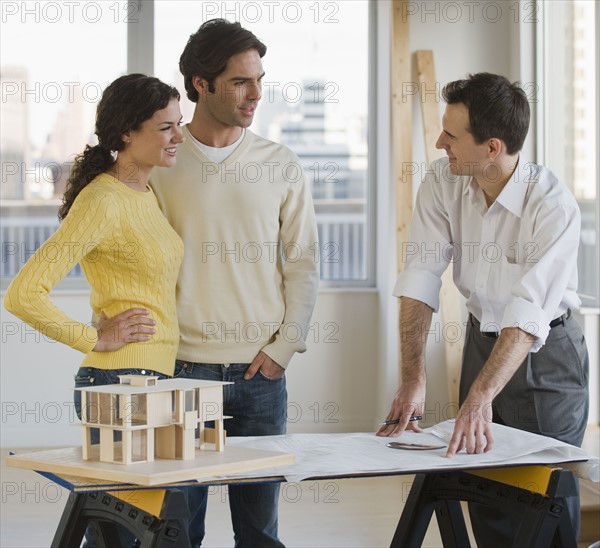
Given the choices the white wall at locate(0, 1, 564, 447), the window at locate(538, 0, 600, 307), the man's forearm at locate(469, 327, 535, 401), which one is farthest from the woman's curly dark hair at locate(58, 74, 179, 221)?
the white wall at locate(0, 1, 564, 447)

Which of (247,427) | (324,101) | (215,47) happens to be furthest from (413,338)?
(324,101)

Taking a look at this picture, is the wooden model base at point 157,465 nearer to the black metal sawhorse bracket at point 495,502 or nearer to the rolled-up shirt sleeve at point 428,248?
the black metal sawhorse bracket at point 495,502

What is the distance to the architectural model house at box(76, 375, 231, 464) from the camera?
5.65 feet

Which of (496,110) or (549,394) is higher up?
(496,110)

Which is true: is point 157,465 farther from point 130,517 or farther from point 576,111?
point 576,111

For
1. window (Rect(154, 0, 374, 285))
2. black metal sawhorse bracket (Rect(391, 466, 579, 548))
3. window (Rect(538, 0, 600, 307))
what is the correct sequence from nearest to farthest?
black metal sawhorse bracket (Rect(391, 466, 579, 548)), window (Rect(538, 0, 600, 307)), window (Rect(154, 0, 374, 285))

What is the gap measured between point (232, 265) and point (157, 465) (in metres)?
0.83

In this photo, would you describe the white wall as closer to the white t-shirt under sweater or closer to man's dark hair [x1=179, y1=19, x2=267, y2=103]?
the white t-shirt under sweater

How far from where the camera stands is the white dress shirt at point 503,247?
2189 millimetres

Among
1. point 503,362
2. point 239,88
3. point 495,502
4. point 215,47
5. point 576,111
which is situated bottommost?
point 495,502

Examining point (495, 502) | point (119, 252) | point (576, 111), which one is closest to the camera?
point (495, 502)

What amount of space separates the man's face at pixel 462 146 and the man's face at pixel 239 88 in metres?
0.50

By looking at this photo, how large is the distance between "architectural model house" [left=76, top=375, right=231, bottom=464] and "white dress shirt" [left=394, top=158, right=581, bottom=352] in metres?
0.76

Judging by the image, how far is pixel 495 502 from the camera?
6.41ft
